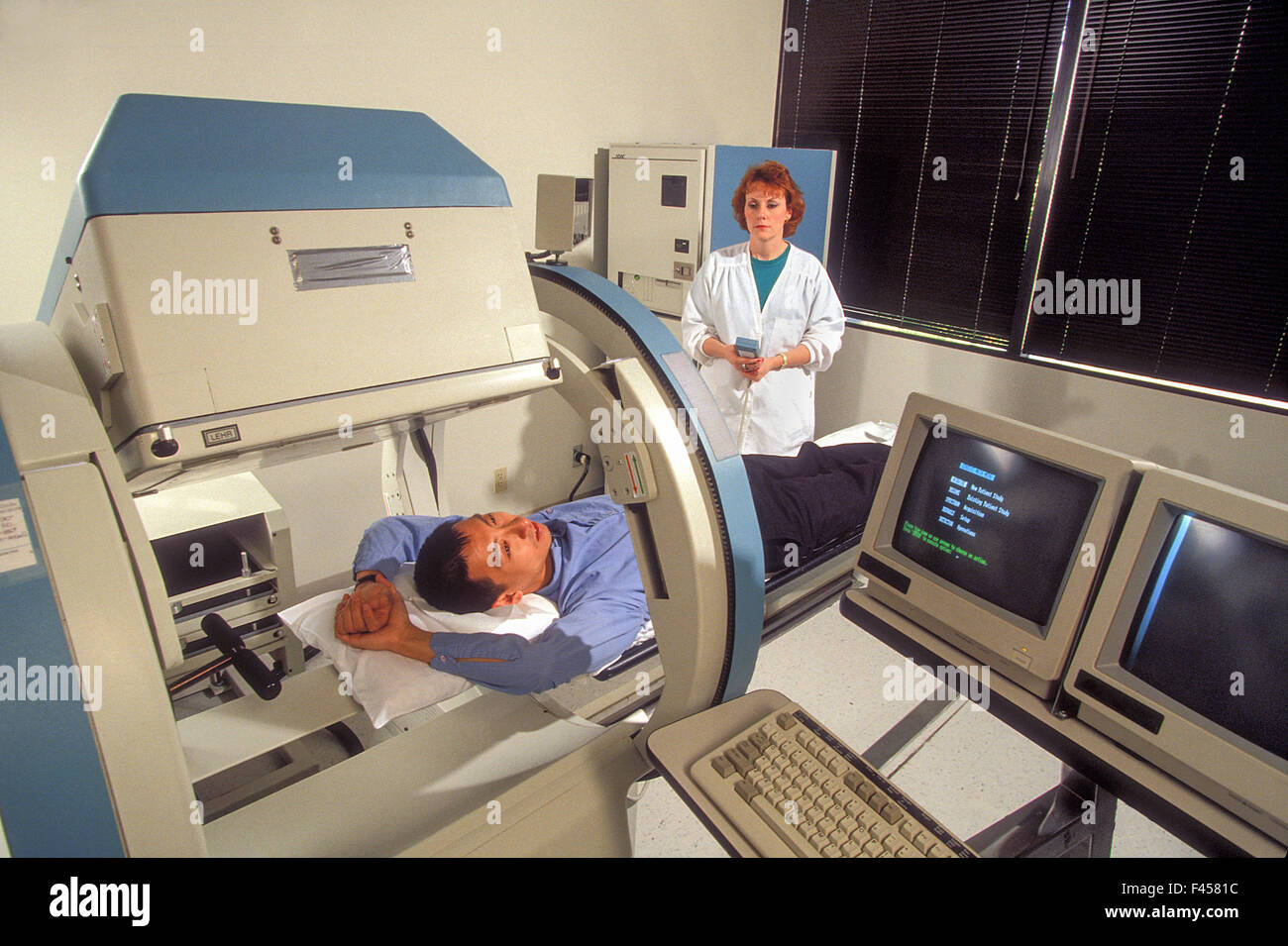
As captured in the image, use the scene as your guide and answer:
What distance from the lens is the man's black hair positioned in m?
1.57

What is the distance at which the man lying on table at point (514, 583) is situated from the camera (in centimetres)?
139

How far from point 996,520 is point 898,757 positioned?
1255 mm

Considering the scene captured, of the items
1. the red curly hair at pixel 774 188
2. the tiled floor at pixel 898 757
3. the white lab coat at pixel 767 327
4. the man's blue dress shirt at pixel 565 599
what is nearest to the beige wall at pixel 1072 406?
the white lab coat at pixel 767 327

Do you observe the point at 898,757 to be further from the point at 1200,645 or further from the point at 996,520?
the point at 1200,645

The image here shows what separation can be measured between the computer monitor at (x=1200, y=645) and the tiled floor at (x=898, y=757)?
95 centimetres

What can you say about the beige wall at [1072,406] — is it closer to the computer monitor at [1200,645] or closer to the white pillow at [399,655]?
the computer monitor at [1200,645]

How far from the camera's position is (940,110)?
3385 millimetres

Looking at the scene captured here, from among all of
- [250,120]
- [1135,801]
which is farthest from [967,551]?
[250,120]

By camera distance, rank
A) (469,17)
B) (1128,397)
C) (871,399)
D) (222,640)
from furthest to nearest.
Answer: (871,399), (1128,397), (469,17), (222,640)

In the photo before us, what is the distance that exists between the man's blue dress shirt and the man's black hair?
0.12 m

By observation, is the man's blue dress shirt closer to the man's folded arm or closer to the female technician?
the man's folded arm

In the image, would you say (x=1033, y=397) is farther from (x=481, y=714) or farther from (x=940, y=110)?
(x=481, y=714)

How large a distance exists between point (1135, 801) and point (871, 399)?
3.04 meters
